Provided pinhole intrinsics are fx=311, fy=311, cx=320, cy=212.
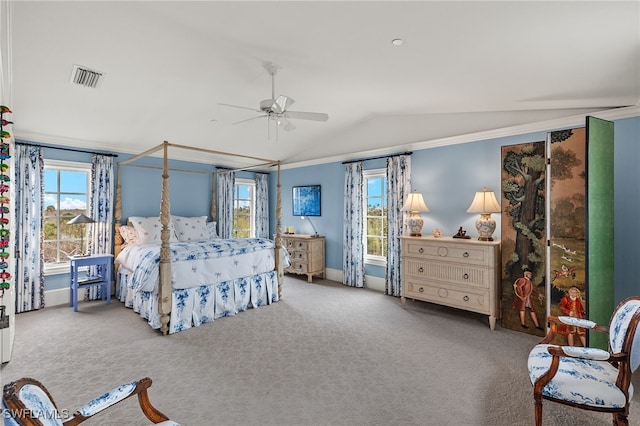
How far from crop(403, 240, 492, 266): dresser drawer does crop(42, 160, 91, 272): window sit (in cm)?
495

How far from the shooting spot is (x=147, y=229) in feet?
16.1

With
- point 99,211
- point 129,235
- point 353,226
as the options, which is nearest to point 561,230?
point 353,226

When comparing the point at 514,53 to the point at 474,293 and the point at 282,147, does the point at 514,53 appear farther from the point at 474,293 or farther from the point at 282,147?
the point at 282,147

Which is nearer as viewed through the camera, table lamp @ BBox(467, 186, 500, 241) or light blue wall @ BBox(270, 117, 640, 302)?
light blue wall @ BBox(270, 117, 640, 302)

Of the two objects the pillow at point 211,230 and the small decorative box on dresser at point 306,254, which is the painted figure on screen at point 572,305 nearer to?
the small decorative box on dresser at point 306,254

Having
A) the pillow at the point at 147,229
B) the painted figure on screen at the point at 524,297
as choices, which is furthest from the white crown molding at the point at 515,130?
the pillow at the point at 147,229

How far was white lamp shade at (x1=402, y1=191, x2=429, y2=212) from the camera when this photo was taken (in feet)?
15.1

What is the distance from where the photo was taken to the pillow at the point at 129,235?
15.9 ft

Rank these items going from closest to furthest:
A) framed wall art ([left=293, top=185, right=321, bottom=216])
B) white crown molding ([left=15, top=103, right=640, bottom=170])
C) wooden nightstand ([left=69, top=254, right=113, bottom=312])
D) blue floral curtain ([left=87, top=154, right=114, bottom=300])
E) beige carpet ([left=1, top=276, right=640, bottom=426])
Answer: beige carpet ([left=1, top=276, right=640, bottom=426]) → white crown molding ([left=15, top=103, right=640, bottom=170]) → wooden nightstand ([left=69, top=254, right=113, bottom=312]) → blue floral curtain ([left=87, top=154, right=114, bottom=300]) → framed wall art ([left=293, top=185, right=321, bottom=216])

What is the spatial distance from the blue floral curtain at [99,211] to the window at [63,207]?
142mm

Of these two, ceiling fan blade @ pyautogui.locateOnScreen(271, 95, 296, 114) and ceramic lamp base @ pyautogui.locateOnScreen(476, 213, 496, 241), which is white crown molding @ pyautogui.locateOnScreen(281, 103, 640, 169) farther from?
ceiling fan blade @ pyautogui.locateOnScreen(271, 95, 296, 114)

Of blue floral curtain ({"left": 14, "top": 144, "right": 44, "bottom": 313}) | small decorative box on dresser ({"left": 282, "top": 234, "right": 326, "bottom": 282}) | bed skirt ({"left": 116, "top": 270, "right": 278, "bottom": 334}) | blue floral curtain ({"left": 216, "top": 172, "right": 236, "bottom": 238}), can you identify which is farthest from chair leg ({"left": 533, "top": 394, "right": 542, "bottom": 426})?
blue floral curtain ({"left": 14, "top": 144, "right": 44, "bottom": 313})

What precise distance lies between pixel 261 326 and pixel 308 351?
Answer: 910 millimetres

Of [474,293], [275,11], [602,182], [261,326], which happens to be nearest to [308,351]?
[261,326]
